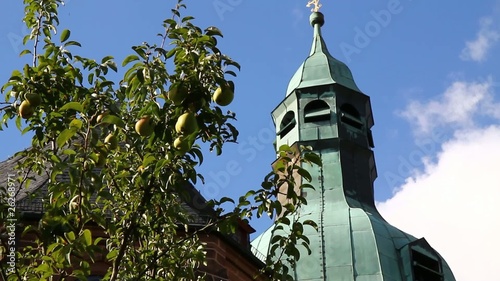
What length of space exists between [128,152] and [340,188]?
1721cm

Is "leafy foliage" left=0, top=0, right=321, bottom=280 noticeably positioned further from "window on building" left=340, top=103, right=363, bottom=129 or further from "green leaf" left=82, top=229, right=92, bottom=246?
"window on building" left=340, top=103, right=363, bottom=129

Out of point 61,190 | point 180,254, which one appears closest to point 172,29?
point 61,190

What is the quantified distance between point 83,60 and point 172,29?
92 cm

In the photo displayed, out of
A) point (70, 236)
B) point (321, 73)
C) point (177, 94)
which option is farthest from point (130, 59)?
point (321, 73)

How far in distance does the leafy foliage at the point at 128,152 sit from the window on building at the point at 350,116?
60.4 feet

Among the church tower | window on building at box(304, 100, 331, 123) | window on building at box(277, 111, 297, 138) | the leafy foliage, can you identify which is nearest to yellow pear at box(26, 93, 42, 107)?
the leafy foliage

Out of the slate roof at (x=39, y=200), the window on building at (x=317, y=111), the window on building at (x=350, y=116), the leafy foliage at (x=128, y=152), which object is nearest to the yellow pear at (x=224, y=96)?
the leafy foliage at (x=128, y=152)

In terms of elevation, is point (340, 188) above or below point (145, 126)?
above

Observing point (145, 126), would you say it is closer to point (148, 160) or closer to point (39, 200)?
point (148, 160)

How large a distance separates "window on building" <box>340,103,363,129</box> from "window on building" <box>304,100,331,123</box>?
45cm

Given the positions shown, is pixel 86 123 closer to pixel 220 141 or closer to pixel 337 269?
pixel 220 141

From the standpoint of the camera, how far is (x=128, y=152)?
747cm

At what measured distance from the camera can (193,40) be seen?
259 inches

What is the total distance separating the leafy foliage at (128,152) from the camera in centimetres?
642
